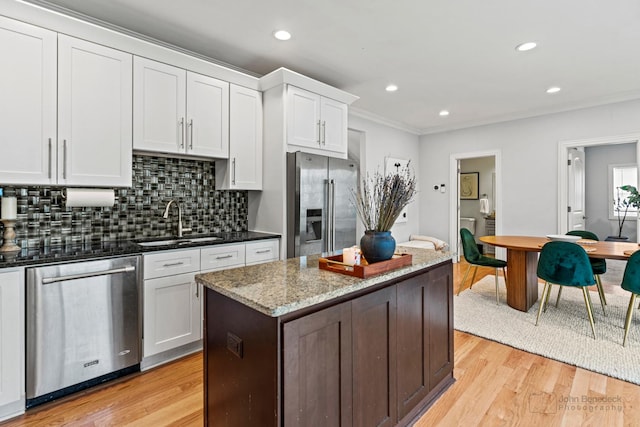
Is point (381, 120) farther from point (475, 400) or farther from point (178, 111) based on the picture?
point (475, 400)

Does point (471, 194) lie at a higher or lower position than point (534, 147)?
lower

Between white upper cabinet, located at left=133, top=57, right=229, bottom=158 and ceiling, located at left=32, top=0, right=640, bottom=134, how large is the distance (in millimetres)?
361

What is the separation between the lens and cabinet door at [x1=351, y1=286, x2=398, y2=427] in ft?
4.75

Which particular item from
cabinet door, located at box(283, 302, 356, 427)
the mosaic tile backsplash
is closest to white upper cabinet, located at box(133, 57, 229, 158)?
the mosaic tile backsplash

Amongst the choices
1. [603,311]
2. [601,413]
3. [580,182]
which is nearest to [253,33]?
[601,413]

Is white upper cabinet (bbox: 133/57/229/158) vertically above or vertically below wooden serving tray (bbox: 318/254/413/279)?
above

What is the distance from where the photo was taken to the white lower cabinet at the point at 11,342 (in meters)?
1.83

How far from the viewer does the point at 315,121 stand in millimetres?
3510

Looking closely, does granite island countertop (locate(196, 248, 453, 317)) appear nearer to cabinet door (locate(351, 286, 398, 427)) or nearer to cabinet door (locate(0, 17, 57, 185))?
cabinet door (locate(351, 286, 398, 427))

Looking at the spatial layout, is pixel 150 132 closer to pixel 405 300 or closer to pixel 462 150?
pixel 405 300

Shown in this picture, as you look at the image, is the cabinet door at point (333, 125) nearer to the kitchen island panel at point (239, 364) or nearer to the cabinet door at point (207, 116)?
the cabinet door at point (207, 116)

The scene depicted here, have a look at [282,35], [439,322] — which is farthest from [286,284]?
[282,35]

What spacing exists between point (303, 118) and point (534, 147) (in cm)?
400

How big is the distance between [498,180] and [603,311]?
265 cm
